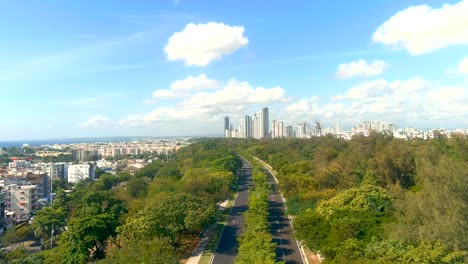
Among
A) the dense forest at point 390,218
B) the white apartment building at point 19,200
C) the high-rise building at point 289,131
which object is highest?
the high-rise building at point 289,131

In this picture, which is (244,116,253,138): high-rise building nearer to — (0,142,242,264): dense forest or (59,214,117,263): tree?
(0,142,242,264): dense forest

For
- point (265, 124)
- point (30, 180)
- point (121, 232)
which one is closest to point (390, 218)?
point (121, 232)

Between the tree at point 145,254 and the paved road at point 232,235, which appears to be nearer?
the tree at point 145,254

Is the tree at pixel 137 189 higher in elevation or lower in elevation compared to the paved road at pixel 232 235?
higher

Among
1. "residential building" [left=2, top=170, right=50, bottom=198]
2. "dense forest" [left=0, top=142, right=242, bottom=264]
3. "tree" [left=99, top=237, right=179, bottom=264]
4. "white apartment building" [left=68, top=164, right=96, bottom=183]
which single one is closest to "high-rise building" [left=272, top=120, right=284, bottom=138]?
"white apartment building" [left=68, top=164, right=96, bottom=183]

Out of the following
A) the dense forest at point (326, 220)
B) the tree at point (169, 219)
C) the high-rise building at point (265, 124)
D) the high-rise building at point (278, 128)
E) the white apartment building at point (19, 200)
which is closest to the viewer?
the dense forest at point (326, 220)

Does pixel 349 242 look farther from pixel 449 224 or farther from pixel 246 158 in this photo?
pixel 246 158

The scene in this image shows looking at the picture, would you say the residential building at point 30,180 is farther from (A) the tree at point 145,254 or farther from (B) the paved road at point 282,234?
(A) the tree at point 145,254

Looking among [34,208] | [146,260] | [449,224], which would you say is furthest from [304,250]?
[34,208]

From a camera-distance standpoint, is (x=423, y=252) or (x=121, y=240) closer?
(x=423, y=252)

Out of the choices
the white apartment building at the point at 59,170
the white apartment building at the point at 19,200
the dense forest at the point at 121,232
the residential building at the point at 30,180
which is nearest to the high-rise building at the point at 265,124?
the white apartment building at the point at 59,170
